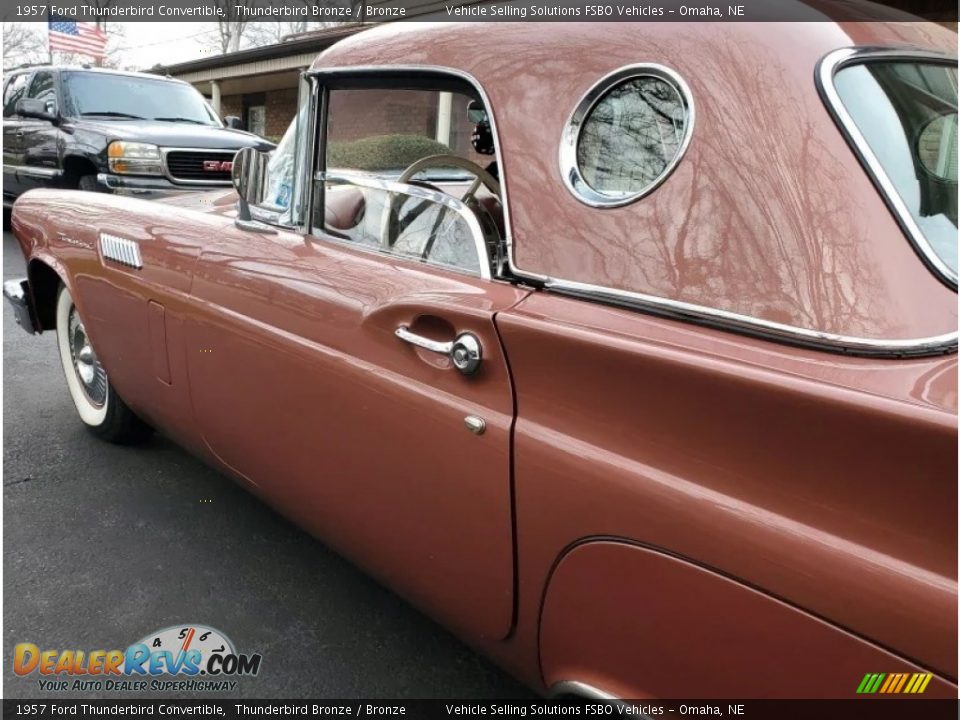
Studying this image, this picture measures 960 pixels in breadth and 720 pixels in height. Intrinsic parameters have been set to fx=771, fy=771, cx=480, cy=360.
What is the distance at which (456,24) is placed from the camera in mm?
1829

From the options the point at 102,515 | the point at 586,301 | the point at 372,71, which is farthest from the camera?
the point at 102,515

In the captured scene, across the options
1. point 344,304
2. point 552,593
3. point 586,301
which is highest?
point 586,301

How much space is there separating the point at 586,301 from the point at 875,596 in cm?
68

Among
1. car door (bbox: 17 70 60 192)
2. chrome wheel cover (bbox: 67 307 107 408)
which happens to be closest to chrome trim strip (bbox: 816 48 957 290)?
chrome wheel cover (bbox: 67 307 107 408)

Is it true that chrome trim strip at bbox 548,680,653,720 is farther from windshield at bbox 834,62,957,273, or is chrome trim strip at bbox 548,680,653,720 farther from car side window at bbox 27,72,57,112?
car side window at bbox 27,72,57,112

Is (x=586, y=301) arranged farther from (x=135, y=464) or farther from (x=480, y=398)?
(x=135, y=464)

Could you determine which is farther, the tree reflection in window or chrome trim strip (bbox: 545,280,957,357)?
the tree reflection in window

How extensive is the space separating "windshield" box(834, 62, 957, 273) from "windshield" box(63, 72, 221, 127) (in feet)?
27.7

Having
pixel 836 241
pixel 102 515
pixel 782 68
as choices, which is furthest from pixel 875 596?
pixel 102 515

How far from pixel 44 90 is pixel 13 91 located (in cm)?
134

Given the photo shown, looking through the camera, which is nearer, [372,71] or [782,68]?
[782,68]

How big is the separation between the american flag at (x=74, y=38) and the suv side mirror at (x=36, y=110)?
743 centimetres

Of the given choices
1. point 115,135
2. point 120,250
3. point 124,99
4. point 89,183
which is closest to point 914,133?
point 120,250

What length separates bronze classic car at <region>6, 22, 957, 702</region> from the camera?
41.9 inches
